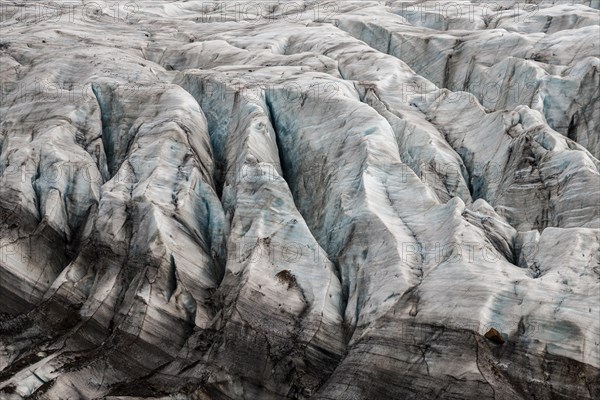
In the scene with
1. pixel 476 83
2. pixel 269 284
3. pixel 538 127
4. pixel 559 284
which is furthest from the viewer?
pixel 476 83

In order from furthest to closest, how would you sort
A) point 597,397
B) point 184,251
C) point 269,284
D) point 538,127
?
1. point 538,127
2. point 184,251
3. point 269,284
4. point 597,397

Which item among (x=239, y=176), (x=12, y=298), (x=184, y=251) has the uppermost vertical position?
(x=239, y=176)

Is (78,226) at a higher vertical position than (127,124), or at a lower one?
lower

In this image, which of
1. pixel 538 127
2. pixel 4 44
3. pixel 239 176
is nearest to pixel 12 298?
pixel 239 176

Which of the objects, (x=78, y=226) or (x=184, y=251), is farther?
(x=78, y=226)

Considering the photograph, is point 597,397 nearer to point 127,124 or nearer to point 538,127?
point 538,127

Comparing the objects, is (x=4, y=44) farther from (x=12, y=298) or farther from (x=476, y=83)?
(x=476, y=83)

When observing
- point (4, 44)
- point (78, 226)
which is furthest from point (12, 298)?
point (4, 44)
